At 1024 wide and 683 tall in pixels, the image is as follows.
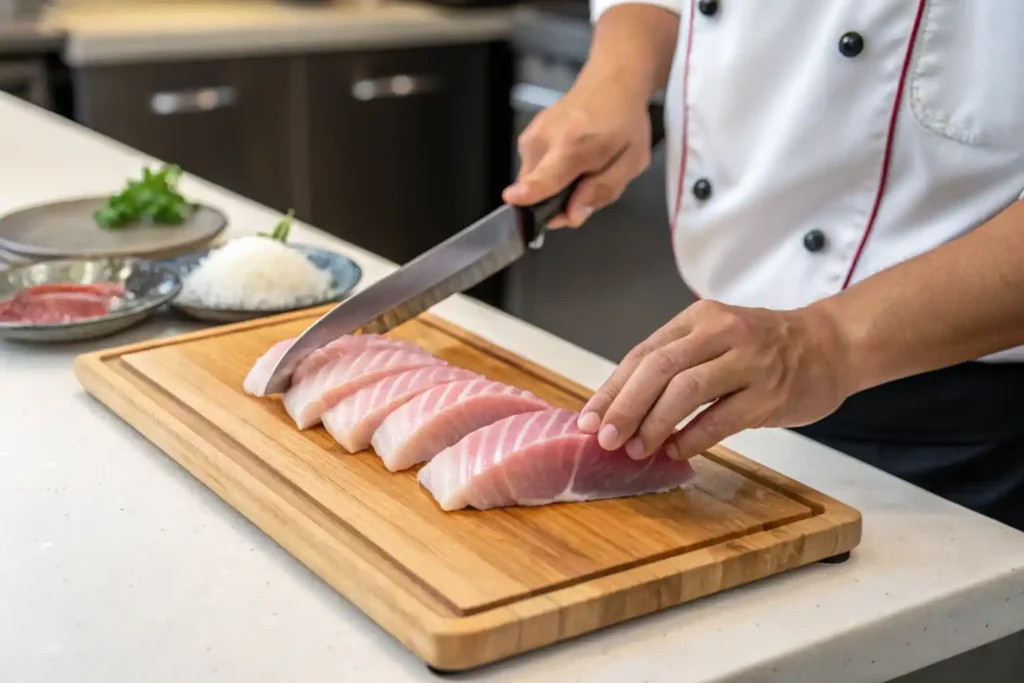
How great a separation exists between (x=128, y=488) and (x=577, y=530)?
1.24 ft

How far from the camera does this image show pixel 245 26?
3.10m

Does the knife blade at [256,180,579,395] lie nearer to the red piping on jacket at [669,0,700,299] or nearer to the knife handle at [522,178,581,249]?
the knife handle at [522,178,581,249]

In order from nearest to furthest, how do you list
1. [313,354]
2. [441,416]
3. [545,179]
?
[441,416] → [313,354] → [545,179]

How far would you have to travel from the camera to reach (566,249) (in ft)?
10.3

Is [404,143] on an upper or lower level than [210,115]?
lower

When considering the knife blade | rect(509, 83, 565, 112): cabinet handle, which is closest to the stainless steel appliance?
rect(509, 83, 565, 112): cabinet handle

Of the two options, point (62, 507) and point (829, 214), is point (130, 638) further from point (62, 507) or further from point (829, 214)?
point (829, 214)

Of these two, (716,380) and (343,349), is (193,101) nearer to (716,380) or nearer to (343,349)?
(343,349)

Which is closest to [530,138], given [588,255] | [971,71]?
[971,71]

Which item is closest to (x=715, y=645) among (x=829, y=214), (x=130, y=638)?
(x=130, y=638)

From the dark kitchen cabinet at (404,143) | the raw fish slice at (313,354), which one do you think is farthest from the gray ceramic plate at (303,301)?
the dark kitchen cabinet at (404,143)

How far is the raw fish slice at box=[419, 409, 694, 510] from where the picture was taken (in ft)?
3.13

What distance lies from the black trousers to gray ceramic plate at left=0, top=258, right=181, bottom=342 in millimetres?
749

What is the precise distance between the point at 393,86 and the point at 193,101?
547mm
